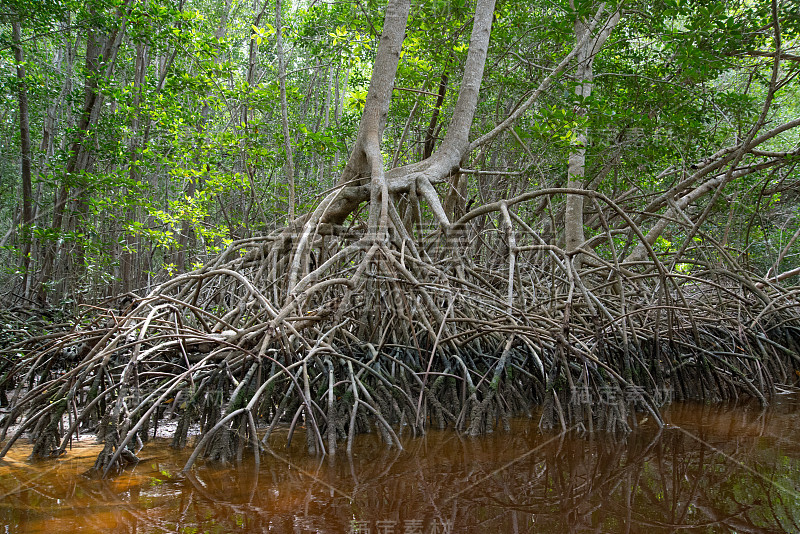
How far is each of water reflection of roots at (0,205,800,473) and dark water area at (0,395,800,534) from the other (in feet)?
0.50

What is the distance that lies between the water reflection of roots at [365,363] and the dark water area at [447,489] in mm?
153

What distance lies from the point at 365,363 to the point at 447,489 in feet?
3.74

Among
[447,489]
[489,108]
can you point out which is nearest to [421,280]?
[447,489]

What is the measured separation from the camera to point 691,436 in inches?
114

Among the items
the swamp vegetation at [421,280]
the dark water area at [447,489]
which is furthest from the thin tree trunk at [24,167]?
the dark water area at [447,489]

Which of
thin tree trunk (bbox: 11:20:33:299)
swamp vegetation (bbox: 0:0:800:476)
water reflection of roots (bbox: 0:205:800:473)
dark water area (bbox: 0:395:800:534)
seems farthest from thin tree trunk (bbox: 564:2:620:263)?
thin tree trunk (bbox: 11:20:33:299)

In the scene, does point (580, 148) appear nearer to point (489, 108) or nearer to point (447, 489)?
point (489, 108)

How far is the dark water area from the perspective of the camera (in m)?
1.82

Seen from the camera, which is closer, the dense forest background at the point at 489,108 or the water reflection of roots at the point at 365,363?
the water reflection of roots at the point at 365,363

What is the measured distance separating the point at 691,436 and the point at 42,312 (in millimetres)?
6023

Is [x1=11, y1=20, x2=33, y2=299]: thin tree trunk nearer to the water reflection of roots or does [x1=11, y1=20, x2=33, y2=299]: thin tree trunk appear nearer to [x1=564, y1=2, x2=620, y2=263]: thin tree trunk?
the water reflection of roots

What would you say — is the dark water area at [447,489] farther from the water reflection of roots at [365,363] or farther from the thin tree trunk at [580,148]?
the thin tree trunk at [580,148]

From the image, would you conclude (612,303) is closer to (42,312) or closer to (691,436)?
(691,436)

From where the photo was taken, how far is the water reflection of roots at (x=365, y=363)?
2.66 metres
